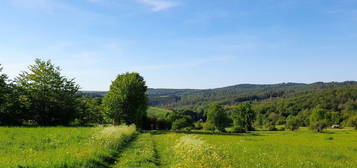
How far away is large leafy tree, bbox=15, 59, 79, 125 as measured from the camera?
5131cm

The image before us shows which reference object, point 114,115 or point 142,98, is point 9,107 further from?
point 142,98

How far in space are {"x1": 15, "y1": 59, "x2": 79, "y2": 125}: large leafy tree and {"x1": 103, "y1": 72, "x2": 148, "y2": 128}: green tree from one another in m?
7.44

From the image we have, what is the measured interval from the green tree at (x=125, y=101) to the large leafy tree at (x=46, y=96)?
7439 mm

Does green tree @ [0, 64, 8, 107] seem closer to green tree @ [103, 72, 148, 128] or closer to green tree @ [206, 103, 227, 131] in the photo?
green tree @ [103, 72, 148, 128]

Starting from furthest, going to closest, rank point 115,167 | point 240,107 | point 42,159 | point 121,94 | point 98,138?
point 240,107, point 121,94, point 98,138, point 115,167, point 42,159

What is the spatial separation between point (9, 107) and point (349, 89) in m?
203

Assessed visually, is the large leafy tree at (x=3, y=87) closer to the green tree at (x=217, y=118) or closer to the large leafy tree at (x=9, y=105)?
the large leafy tree at (x=9, y=105)

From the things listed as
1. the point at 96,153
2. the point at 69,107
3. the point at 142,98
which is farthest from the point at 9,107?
the point at 96,153

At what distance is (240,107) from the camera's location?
113375 mm

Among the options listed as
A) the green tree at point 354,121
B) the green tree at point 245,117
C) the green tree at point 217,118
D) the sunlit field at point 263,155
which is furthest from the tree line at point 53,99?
the green tree at point 354,121

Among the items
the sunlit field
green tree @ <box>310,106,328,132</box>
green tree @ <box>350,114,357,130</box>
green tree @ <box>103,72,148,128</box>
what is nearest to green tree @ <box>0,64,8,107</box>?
green tree @ <box>103,72,148,128</box>

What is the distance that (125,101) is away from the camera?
187ft

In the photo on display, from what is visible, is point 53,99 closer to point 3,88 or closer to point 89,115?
point 3,88

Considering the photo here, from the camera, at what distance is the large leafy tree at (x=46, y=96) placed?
168 ft
